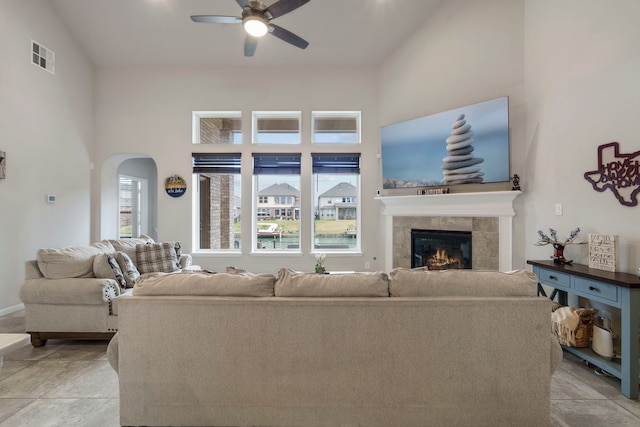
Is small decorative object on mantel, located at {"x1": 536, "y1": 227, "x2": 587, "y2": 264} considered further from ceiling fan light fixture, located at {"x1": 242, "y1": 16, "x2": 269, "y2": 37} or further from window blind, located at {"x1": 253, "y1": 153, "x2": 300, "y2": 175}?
window blind, located at {"x1": 253, "y1": 153, "x2": 300, "y2": 175}

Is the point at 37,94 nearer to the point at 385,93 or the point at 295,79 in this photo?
the point at 295,79

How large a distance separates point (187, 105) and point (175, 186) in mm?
1440

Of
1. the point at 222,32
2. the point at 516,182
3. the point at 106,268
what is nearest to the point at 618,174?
the point at 516,182

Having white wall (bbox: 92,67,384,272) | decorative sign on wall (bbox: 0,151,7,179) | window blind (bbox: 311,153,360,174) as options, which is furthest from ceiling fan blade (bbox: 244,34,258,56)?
decorative sign on wall (bbox: 0,151,7,179)

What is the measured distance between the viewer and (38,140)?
4.31 m

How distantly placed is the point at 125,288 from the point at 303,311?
2.52m

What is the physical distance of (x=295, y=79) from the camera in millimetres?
5410

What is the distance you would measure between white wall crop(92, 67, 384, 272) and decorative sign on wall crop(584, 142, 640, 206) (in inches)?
121

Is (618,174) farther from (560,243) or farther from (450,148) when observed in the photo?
(450,148)

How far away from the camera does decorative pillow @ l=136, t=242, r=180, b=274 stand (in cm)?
379

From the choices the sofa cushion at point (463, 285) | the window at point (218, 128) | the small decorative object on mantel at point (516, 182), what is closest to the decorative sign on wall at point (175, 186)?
the window at point (218, 128)

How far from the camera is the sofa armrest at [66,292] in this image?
2.89m

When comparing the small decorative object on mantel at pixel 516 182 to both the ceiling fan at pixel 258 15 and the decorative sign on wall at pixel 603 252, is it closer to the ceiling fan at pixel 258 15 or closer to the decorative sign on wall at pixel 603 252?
the decorative sign on wall at pixel 603 252

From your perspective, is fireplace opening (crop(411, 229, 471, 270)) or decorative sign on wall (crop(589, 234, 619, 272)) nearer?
decorative sign on wall (crop(589, 234, 619, 272))
